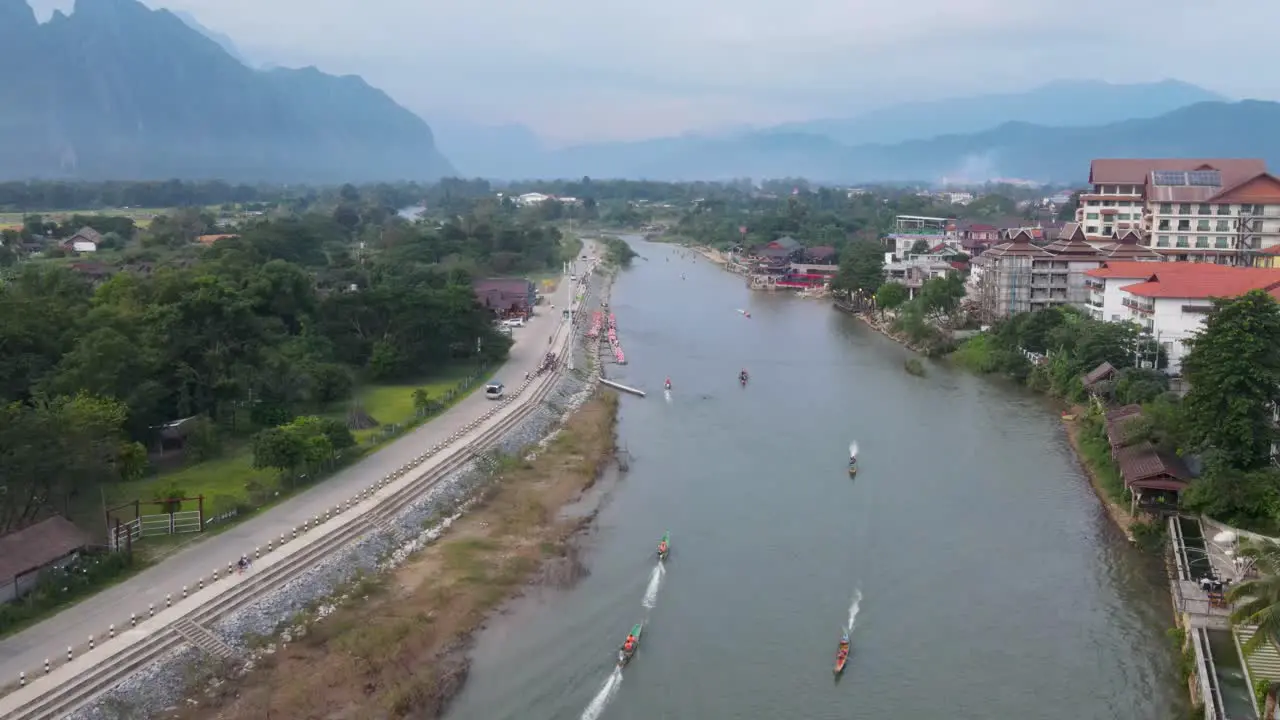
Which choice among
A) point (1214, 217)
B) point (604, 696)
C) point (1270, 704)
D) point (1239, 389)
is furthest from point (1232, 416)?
point (1214, 217)

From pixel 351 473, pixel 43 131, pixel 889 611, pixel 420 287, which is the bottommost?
pixel 889 611

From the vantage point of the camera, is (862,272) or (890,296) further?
(862,272)

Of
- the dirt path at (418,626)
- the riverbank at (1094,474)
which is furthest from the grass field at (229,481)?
the riverbank at (1094,474)

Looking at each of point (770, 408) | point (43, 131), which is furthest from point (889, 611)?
point (43, 131)

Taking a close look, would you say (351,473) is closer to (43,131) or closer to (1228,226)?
(1228,226)

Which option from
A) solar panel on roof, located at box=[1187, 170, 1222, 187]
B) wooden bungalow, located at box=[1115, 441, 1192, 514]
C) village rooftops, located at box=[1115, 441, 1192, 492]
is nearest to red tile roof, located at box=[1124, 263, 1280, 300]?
village rooftops, located at box=[1115, 441, 1192, 492]

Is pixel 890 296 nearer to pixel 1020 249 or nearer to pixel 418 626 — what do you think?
pixel 1020 249

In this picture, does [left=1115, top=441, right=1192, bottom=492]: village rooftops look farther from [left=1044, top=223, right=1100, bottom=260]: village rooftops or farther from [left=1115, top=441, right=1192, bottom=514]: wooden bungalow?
[left=1044, top=223, right=1100, bottom=260]: village rooftops
